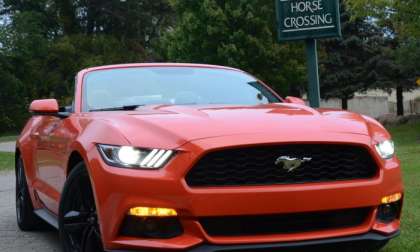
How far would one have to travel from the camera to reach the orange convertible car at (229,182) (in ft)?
12.7

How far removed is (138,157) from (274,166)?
78 centimetres

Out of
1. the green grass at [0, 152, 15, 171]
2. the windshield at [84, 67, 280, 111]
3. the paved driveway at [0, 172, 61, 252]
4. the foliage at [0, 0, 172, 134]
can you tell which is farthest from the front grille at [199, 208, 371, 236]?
the foliage at [0, 0, 172, 134]

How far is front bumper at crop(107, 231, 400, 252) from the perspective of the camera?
3.87 m

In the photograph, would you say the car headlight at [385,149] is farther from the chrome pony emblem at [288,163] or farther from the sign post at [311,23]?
the sign post at [311,23]

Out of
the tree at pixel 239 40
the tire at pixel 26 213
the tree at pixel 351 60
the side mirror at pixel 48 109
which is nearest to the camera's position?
the side mirror at pixel 48 109

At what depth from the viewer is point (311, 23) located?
1048 centimetres

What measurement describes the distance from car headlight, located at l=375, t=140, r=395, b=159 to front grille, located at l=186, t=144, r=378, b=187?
0.15 meters

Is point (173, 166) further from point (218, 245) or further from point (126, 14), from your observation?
point (126, 14)

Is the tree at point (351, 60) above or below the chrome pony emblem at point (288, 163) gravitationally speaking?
below

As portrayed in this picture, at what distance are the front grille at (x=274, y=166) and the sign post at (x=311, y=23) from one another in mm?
6158

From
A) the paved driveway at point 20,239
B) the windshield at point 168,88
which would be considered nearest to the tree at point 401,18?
the paved driveway at point 20,239

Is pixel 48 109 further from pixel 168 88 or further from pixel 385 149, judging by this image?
pixel 385 149

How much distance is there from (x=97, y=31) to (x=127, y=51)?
4997 millimetres

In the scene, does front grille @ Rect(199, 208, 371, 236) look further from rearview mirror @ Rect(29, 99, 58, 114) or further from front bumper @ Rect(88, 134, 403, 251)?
rearview mirror @ Rect(29, 99, 58, 114)
